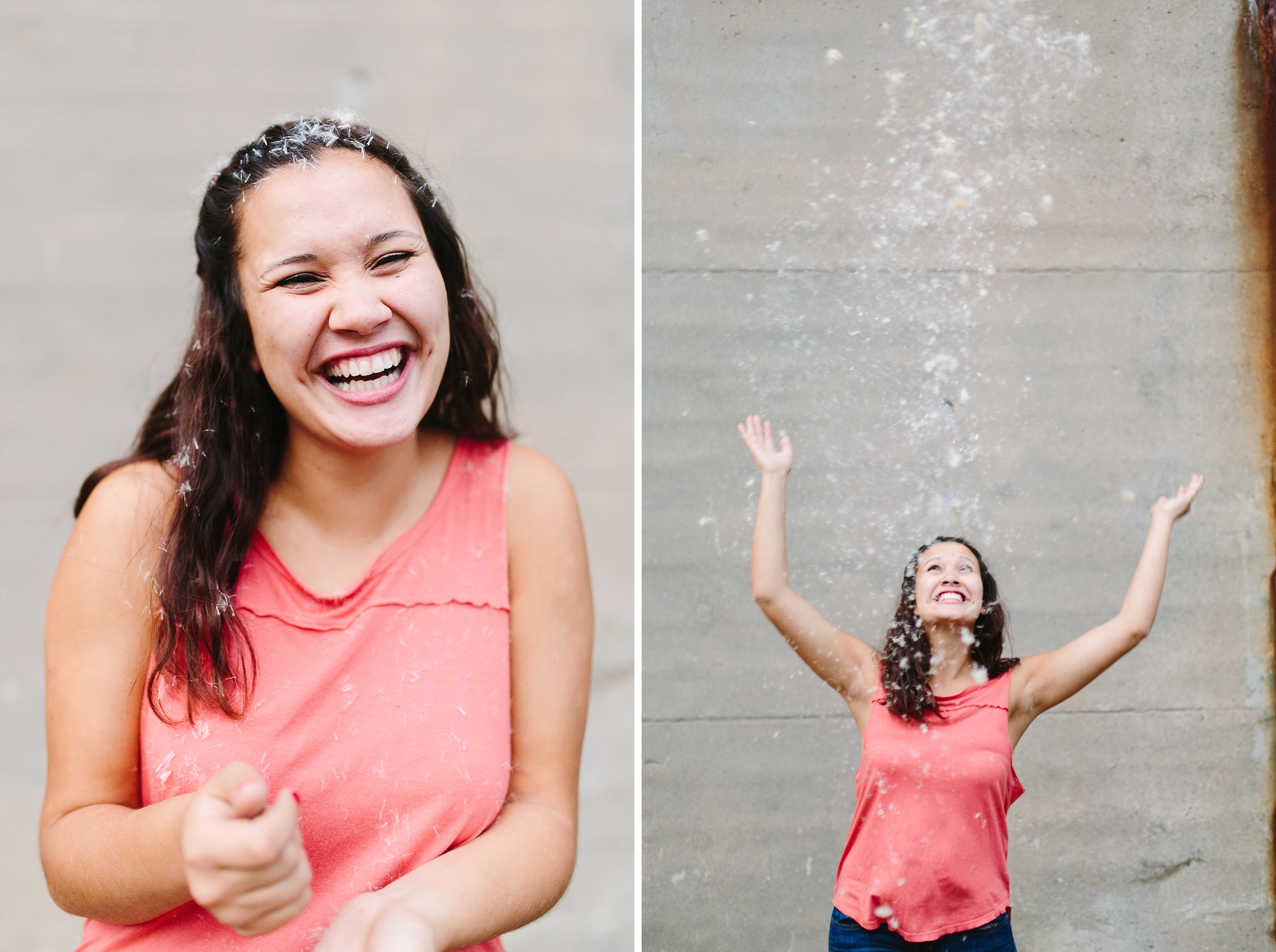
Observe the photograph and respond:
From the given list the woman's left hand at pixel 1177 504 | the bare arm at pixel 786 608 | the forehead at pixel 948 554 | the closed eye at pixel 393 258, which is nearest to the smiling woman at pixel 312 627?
the closed eye at pixel 393 258

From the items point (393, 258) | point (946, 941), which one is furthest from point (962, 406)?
point (393, 258)

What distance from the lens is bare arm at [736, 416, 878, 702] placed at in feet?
5.51

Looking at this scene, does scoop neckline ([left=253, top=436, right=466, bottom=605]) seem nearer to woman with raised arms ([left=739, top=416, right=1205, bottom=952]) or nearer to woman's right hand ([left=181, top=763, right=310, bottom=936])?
woman's right hand ([left=181, top=763, right=310, bottom=936])

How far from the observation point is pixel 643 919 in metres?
2.11

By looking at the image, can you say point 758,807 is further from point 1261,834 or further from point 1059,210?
point 1059,210

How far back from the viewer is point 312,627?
4.35 ft

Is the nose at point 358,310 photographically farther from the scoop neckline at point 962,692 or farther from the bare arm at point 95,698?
the scoop neckline at point 962,692

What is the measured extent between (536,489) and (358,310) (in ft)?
1.15

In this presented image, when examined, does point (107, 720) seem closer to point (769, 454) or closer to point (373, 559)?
point (373, 559)

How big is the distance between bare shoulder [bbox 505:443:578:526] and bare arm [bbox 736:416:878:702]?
0.35 m

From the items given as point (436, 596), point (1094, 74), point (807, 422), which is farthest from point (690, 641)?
point (1094, 74)

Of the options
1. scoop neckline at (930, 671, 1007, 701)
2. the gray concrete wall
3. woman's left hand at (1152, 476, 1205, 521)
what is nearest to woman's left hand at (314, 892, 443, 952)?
scoop neckline at (930, 671, 1007, 701)

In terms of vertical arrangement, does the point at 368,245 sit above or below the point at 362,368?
above

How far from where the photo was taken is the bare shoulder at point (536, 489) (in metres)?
1.44
